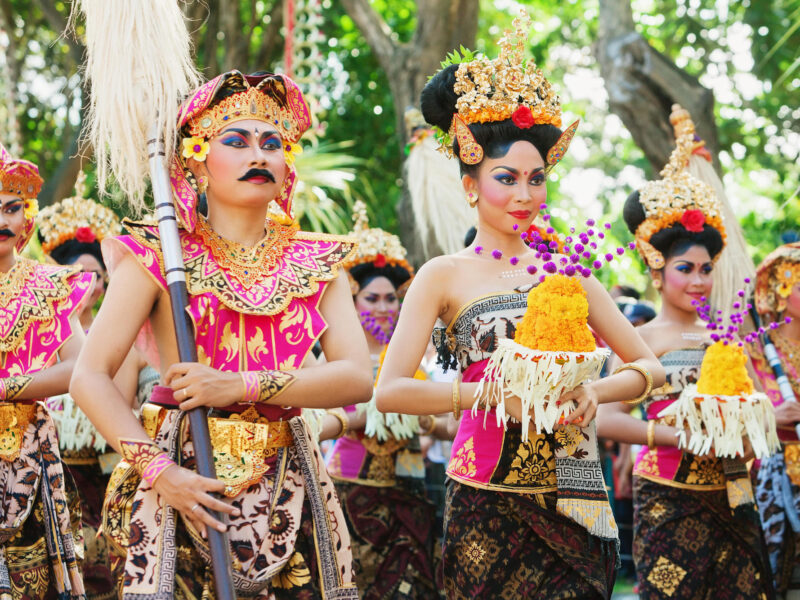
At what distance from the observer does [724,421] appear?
5191 millimetres

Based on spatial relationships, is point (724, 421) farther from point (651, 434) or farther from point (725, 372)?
point (651, 434)

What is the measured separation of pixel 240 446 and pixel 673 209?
329cm

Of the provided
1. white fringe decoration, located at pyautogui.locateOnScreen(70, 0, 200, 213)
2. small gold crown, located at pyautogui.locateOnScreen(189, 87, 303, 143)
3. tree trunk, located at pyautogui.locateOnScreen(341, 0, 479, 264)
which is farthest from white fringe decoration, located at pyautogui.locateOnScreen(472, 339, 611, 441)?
tree trunk, located at pyautogui.locateOnScreen(341, 0, 479, 264)

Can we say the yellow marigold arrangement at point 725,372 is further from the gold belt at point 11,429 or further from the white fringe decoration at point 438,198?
the gold belt at point 11,429

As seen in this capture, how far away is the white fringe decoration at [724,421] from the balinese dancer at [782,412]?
3.73 feet

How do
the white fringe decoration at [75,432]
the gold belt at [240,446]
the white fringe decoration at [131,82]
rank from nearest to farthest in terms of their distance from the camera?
the gold belt at [240,446] → the white fringe decoration at [131,82] → the white fringe decoration at [75,432]

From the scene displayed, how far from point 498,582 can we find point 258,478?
38.4 inches

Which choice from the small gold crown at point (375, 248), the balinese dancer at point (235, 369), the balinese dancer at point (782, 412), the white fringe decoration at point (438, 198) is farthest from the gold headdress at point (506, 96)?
the white fringe decoration at point (438, 198)

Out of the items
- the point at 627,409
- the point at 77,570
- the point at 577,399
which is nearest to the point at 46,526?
the point at 77,570

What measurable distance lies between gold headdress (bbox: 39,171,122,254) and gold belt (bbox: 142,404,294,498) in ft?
11.9

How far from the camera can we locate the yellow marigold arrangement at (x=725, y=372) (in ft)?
17.0

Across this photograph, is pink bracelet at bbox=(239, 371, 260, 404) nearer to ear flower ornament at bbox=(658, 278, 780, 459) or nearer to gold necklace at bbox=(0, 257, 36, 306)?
gold necklace at bbox=(0, 257, 36, 306)

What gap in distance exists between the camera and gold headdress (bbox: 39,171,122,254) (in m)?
6.94

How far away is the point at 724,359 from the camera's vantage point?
520cm
